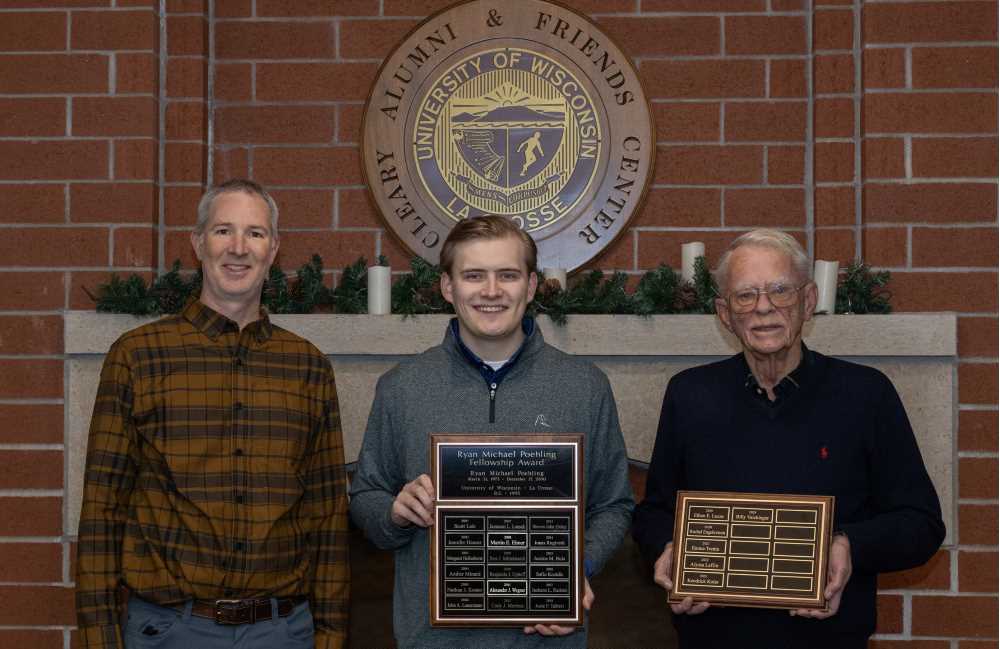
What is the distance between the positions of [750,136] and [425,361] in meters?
1.69

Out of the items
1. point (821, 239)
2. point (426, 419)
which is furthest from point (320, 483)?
point (821, 239)

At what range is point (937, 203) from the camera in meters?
3.04

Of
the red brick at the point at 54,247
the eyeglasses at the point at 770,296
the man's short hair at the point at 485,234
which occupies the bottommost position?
the eyeglasses at the point at 770,296

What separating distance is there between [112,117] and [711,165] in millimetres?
1940

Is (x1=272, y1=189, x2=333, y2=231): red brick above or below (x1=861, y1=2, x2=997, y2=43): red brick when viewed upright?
below

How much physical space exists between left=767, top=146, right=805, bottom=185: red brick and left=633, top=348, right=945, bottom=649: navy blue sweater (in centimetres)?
129

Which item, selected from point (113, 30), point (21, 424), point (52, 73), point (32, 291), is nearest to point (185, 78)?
point (113, 30)

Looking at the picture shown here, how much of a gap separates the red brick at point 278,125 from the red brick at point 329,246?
1.04 feet

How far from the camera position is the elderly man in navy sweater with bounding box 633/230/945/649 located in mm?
2027

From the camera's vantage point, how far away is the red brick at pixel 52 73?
124 inches

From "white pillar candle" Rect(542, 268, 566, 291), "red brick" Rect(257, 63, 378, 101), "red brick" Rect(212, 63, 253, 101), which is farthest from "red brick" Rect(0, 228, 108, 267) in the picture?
"white pillar candle" Rect(542, 268, 566, 291)

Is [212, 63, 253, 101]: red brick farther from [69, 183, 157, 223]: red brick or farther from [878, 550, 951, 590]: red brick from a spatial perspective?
[878, 550, 951, 590]: red brick

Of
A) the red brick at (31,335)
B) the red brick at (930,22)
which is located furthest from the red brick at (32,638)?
the red brick at (930,22)

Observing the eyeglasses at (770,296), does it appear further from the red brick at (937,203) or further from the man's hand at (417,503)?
the red brick at (937,203)
